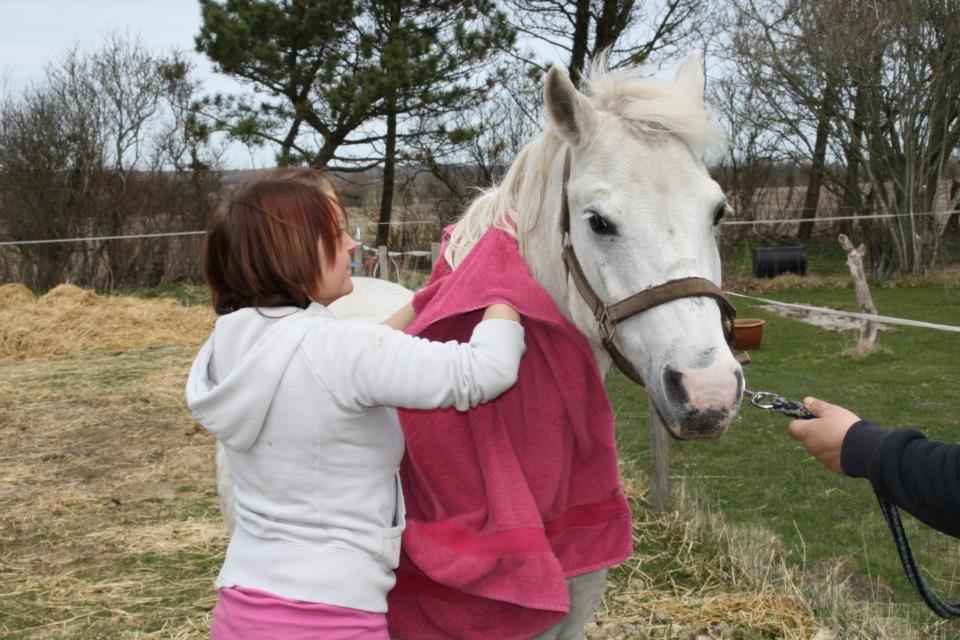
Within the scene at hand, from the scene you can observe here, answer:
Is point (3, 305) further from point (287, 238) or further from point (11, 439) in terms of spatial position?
point (287, 238)

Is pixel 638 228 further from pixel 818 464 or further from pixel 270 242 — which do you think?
pixel 818 464

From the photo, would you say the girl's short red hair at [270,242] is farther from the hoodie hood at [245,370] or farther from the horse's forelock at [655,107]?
the horse's forelock at [655,107]

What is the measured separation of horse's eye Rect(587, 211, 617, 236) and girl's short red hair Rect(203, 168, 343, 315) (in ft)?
1.74

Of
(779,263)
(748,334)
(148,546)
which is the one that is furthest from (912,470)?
(779,263)

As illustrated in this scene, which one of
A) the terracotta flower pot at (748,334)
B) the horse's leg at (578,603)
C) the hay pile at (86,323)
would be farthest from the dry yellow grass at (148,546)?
the terracotta flower pot at (748,334)

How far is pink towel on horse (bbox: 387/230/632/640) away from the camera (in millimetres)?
1704

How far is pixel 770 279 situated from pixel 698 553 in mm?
12906

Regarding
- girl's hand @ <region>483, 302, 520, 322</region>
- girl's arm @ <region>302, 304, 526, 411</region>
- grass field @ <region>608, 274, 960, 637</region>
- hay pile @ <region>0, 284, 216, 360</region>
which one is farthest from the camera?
hay pile @ <region>0, 284, 216, 360</region>

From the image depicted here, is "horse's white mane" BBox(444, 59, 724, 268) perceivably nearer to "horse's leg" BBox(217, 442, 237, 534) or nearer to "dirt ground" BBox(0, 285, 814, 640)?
"horse's leg" BBox(217, 442, 237, 534)

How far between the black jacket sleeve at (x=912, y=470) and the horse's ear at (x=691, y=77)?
0.88m

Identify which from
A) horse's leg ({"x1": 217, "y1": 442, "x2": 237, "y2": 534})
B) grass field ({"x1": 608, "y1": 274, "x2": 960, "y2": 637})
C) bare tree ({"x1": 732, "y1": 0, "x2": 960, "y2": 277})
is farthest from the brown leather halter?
bare tree ({"x1": 732, "y1": 0, "x2": 960, "y2": 277})

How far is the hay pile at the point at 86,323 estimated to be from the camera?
9992mm

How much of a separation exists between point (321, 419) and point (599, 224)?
70 centimetres

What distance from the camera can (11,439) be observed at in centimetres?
620
